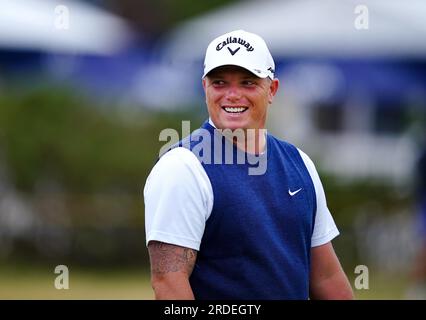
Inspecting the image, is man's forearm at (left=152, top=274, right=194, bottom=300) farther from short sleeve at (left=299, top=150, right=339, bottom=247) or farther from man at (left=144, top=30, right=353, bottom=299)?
short sleeve at (left=299, top=150, right=339, bottom=247)

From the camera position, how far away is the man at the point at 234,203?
4.42m

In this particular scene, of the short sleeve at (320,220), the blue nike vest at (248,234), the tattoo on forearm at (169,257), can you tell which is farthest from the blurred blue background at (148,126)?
the tattoo on forearm at (169,257)

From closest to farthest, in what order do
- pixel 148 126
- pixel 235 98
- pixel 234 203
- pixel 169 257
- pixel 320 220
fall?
pixel 169 257
pixel 234 203
pixel 235 98
pixel 320 220
pixel 148 126

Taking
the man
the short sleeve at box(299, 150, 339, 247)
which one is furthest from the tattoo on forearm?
the short sleeve at box(299, 150, 339, 247)

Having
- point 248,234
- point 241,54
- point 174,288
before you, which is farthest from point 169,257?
point 241,54

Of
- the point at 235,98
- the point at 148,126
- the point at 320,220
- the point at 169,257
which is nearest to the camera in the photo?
the point at 169,257

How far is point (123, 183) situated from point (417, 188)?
138 inches

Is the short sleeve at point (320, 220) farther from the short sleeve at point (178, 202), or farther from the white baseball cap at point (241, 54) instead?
the short sleeve at point (178, 202)

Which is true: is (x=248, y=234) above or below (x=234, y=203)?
below

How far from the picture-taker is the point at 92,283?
12.4 metres

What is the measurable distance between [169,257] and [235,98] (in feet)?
2.38

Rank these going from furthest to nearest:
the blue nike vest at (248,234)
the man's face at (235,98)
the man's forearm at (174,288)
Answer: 1. the man's face at (235,98)
2. the blue nike vest at (248,234)
3. the man's forearm at (174,288)

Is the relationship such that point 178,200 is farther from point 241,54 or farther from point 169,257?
point 241,54

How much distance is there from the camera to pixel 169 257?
440 cm
